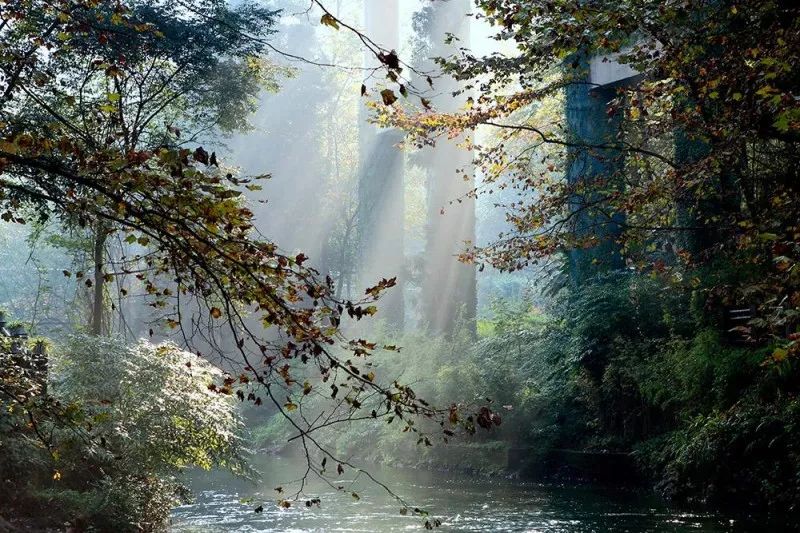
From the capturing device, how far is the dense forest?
15.1ft

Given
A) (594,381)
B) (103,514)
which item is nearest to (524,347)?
(594,381)

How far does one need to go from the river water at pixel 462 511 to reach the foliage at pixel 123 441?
1117mm

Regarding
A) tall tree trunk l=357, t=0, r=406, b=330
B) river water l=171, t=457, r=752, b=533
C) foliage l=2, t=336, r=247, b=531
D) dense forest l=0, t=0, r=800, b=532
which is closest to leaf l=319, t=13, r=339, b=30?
dense forest l=0, t=0, r=800, b=532

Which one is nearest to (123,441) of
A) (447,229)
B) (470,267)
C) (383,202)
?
(470,267)

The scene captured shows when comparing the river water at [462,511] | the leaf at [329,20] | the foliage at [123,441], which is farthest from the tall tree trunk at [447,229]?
the leaf at [329,20]

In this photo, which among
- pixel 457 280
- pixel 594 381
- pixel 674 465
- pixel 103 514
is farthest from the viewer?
pixel 457 280

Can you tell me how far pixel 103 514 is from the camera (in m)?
11.2

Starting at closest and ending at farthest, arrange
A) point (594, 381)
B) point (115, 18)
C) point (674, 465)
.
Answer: point (115, 18), point (674, 465), point (594, 381)

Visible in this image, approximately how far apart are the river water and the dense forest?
20 centimetres

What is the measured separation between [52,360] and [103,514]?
3.09 metres

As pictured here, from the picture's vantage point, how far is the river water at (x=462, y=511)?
41.5 feet

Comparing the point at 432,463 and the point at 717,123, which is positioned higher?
the point at 717,123

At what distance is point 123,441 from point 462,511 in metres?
5.50

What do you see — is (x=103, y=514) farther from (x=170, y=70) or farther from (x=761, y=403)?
(x=170, y=70)
